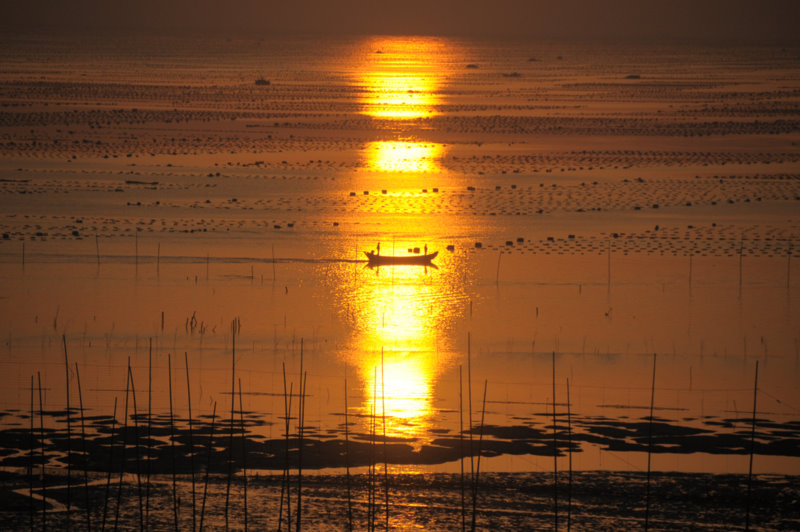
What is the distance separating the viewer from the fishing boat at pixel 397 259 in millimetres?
Answer: 19547

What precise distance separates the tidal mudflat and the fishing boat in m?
0.31

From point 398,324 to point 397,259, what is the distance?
3.56 m

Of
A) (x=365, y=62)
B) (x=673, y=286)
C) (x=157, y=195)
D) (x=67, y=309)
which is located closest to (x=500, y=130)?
(x=157, y=195)

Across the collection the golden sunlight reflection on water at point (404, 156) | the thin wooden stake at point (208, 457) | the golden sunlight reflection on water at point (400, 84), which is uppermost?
the golden sunlight reflection on water at point (400, 84)

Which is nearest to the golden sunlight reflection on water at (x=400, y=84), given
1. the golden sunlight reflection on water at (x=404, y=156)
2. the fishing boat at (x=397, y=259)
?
the golden sunlight reflection on water at (x=404, y=156)

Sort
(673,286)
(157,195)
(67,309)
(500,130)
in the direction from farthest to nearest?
(500,130) → (157,195) → (673,286) → (67,309)

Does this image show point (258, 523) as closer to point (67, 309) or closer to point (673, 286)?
point (67, 309)

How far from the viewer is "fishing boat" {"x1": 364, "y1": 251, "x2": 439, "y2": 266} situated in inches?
770

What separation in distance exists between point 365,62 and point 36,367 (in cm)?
7739

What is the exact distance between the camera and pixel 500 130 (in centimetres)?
3856

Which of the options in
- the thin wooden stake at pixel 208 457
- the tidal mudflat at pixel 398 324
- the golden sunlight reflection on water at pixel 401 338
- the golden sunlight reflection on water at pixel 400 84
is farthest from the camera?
the golden sunlight reflection on water at pixel 400 84

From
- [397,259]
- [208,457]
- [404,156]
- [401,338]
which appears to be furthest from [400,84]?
[208,457]

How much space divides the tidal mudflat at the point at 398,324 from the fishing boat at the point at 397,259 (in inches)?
12.0

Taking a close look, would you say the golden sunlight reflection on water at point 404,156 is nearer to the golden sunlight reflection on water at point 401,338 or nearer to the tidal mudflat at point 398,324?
the tidal mudflat at point 398,324
